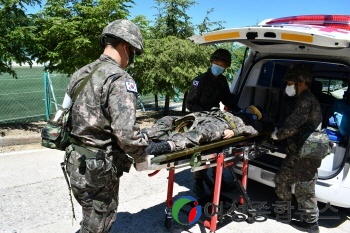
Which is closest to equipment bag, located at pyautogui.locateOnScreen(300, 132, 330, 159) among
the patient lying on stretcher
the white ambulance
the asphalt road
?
the white ambulance

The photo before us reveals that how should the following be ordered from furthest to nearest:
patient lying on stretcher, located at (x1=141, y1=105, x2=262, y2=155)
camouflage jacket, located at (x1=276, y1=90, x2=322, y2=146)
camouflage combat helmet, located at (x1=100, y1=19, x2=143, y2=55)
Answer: camouflage jacket, located at (x1=276, y1=90, x2=322, y2=146), patient lying on stretcher, located at (x1=141, y1=105, x2=262, y2=155), camouflage combat helmet, located at (x1=100, y1=19, x2=143, y2=55)

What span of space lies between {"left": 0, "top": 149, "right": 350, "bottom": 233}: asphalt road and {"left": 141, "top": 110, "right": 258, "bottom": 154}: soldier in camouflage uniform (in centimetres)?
108

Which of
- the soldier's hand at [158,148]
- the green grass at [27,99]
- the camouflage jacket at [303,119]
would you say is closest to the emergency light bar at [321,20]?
Answer: the camouflage jacket at [303,119]

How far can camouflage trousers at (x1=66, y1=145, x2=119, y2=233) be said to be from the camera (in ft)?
7.96

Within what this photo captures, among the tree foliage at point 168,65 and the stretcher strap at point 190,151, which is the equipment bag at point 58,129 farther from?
the tree foliage at point 168,65

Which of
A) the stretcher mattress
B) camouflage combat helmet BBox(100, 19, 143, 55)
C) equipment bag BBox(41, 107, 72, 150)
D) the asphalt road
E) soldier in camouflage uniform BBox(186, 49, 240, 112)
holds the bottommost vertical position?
the asphalt road

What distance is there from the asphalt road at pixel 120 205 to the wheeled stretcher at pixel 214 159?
25 centimetres

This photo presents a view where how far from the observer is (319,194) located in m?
3.61

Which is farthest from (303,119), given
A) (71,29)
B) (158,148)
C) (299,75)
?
(71,29)

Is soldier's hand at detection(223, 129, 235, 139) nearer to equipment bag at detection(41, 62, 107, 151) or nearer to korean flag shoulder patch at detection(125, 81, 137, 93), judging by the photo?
korean flag shoulder patch at detection(125, 81, 137, 93)

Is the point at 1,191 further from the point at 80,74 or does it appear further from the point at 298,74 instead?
the point at 298,74

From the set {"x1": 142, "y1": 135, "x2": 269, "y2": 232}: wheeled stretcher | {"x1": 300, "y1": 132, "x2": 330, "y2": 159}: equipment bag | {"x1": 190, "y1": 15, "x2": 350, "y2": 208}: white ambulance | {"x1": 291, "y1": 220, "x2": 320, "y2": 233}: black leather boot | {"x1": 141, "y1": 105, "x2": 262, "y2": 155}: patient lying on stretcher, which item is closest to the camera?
{"x1": 142, "y1": 135, "x2": 269, "y2": 232}: wheeled stretcher

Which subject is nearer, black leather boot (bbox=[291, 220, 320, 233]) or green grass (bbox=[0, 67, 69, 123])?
black leather boot (bbox=[291, 220, 320, 233])

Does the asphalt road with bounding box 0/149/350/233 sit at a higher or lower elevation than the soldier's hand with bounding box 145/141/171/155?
lower
